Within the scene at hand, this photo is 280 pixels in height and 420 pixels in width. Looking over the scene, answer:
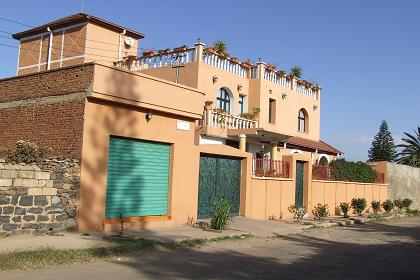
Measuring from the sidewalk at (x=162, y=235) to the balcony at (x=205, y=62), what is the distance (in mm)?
8963

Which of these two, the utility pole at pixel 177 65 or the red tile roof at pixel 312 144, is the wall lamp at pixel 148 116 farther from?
the red tile roof at pixel 312 144

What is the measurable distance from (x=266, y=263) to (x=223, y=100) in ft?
52.6

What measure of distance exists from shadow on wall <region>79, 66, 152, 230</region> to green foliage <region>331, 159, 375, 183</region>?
14.8 metres

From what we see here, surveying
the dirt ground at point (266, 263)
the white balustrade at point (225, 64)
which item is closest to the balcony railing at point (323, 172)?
the white balustrade at point (225, 64)

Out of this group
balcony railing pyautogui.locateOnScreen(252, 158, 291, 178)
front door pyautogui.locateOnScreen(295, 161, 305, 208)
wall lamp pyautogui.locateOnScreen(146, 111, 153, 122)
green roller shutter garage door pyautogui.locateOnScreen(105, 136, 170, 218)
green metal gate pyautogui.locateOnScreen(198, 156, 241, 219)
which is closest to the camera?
green roller shutter garage door pyautogui.locateOnScreen(105, 136, 170, 218)

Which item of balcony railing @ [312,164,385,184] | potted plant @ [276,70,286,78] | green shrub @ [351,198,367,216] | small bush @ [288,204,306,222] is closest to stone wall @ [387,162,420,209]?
green shrub @ [351,198,367,216]

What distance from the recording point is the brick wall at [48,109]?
12477 mm

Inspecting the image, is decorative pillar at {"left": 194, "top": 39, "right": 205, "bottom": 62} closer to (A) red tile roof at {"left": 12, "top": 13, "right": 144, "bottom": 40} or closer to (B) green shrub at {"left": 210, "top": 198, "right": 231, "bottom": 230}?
(A) red tile roof at {"left": 12, "top": 13, "right": 144, "bottom": 40}

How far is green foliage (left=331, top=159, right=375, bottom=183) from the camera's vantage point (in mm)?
25366

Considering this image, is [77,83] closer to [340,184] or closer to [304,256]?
[304,256]

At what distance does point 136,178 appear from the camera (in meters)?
13.8

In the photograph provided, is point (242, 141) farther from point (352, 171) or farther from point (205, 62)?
point (352, 171)

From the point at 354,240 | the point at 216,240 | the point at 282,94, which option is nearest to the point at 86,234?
the point at 216,240

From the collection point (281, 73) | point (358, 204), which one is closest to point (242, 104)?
point (281, 73)
